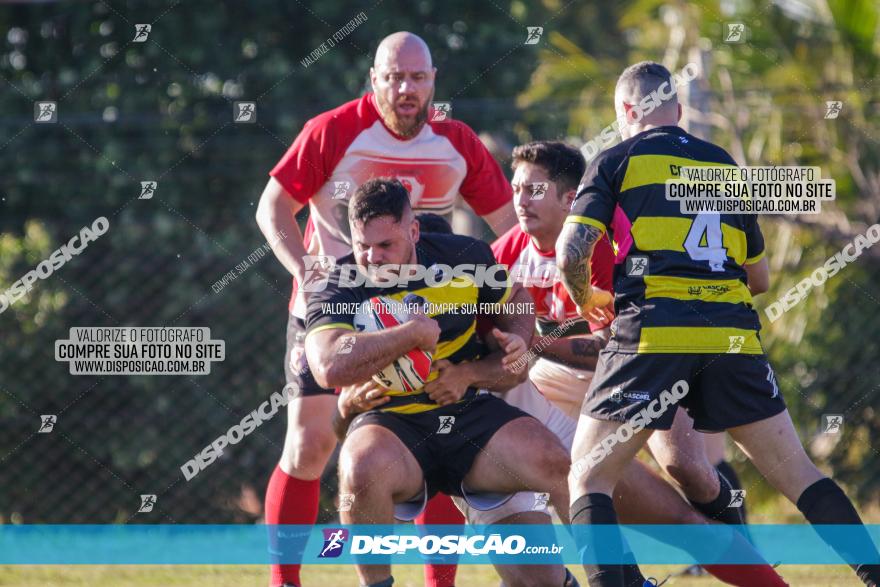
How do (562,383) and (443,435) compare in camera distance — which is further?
(562,383)

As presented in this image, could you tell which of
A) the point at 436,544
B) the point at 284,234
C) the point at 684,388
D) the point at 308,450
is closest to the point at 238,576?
the point at 308,450

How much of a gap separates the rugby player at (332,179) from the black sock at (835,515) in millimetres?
2048

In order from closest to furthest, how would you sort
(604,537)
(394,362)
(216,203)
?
(604,537) → (394,362) → (216,203)

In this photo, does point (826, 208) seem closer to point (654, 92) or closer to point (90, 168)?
point (654, 92)

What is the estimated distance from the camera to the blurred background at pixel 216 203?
7223 millimetres

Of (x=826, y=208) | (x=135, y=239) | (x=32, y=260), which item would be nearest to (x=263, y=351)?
(x=135, y=239)

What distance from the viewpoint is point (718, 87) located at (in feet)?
29.9

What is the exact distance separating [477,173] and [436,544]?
5.55 ft

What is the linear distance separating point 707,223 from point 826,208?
152 inches

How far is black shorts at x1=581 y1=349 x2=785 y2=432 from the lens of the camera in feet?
12.9

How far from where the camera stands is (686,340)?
393cm

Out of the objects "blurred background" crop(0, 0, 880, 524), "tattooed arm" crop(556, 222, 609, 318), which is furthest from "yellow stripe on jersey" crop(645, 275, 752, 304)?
"blurred background" crop(0, 0, 880, 524)

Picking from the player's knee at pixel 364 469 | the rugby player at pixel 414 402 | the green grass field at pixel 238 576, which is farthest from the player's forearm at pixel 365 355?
the green grass field at pixel 238 576

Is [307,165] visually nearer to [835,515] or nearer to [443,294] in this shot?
[443,294]
